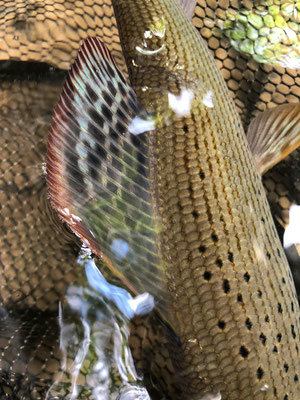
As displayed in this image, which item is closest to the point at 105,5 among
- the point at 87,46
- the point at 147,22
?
the point at 147,22

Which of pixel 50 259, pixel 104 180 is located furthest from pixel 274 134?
pixel 50 259

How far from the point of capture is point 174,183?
1272mm

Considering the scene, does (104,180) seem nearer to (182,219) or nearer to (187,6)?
(182,219)

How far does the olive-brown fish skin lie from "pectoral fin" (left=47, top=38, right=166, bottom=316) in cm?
4

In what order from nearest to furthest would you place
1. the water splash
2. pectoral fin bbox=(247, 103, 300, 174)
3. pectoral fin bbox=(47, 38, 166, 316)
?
pectoral fin bbox=(47, 38, 166, 316) → the water splash → pectoral fin bbox=(247, 103, 300, 174)

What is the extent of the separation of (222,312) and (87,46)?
0.72 meters

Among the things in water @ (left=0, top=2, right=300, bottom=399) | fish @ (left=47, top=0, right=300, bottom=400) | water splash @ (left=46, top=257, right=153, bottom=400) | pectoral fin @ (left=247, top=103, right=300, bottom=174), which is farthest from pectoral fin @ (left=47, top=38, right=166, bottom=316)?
pectoral fin @ (left=247, top=103, right=300, bottom=174)

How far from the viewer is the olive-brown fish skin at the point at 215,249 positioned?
122cm

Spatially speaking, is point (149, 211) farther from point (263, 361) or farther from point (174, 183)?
point (263, 361)

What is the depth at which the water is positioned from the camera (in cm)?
137

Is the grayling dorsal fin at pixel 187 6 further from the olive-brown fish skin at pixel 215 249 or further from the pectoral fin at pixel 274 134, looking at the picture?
the pectoral fin at pixel 274 134

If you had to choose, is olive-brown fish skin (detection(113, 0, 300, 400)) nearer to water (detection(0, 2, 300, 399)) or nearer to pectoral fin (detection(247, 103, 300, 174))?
pectoral fin (detection(247, 103, 300, 174))

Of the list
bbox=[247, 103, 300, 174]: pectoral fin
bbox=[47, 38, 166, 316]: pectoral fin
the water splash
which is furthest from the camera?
bbox=[247, 103, 300, 174]: pectoral fin

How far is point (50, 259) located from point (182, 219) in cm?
52
